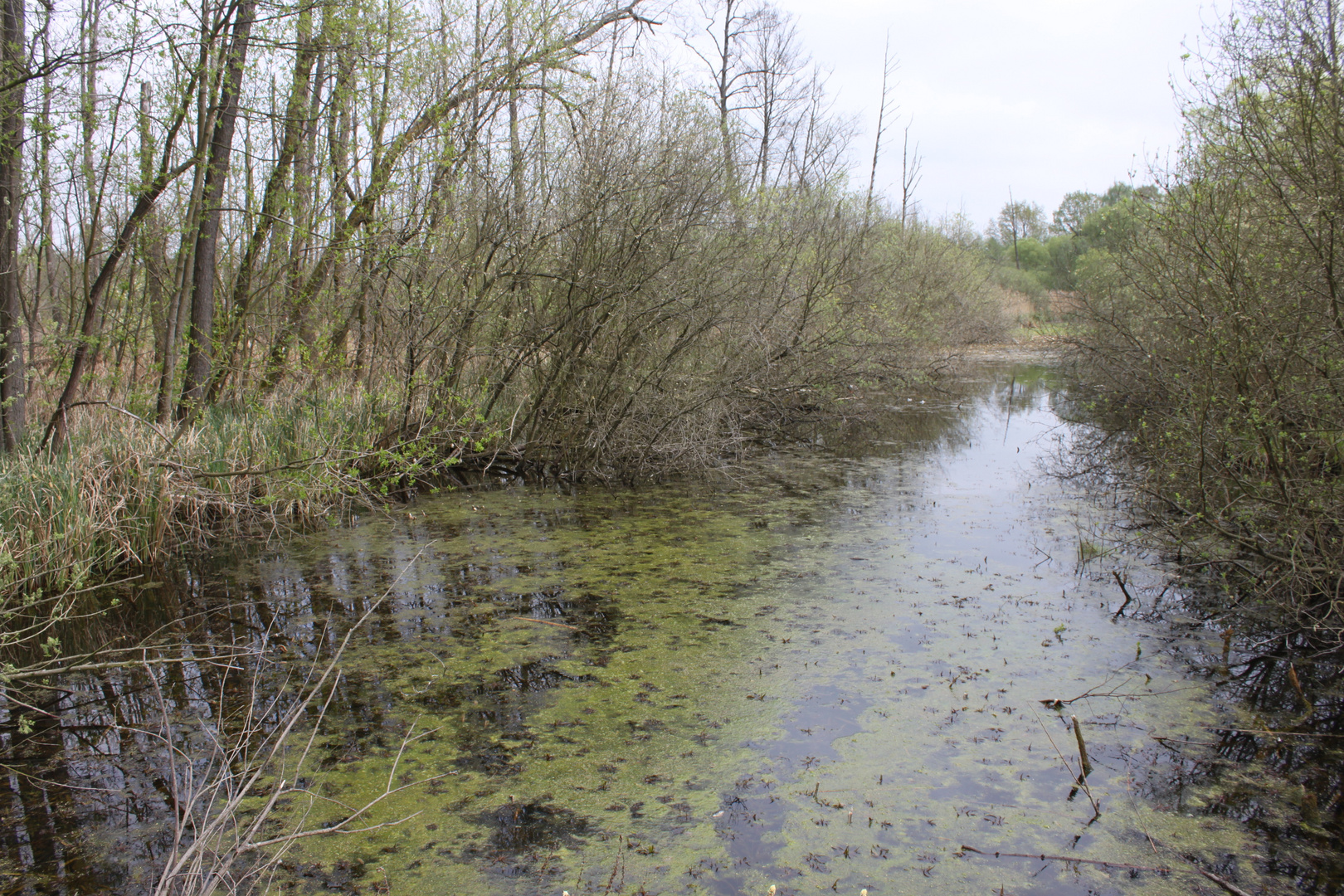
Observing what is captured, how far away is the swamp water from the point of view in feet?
8.03

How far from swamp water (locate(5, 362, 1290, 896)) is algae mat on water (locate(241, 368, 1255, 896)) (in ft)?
0.05

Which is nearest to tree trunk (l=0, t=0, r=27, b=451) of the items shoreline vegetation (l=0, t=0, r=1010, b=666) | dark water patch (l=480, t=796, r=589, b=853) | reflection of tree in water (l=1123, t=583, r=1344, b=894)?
shoreline vegetation (l=0, t=0, r=1010, b=666)

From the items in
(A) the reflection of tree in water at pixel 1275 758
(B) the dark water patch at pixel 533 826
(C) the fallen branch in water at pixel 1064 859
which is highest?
(A) the reflection of tree in water at pixel 1275 758

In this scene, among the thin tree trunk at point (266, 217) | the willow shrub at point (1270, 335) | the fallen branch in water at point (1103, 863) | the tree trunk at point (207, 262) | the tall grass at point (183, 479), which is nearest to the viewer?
the fallen branch in water at point (1103, 863)

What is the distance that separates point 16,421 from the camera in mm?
5398

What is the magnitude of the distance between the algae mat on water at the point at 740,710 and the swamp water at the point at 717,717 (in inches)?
0.5

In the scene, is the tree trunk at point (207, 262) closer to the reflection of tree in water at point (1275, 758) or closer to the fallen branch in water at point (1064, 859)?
the fallen branch in water at point (1064, 859)

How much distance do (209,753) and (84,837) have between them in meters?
0.57

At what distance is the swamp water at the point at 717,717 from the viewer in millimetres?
2447

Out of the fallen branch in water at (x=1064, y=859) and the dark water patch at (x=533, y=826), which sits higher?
the dark water patch at (x=533, y=826)

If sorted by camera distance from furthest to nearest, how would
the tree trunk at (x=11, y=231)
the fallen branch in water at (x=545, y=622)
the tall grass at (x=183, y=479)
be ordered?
the tree trunk at (x=11, y=231) < the tall grass at (x=183, y=479) < the fallen branch in water at (x=545, y=622)

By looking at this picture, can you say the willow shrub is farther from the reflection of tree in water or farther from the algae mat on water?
the algae mat on water

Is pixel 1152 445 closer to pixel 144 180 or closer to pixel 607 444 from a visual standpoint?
pixel 607 444

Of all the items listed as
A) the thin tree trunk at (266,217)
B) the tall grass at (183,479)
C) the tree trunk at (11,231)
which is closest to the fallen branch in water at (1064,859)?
the tall grass at (183,479)
